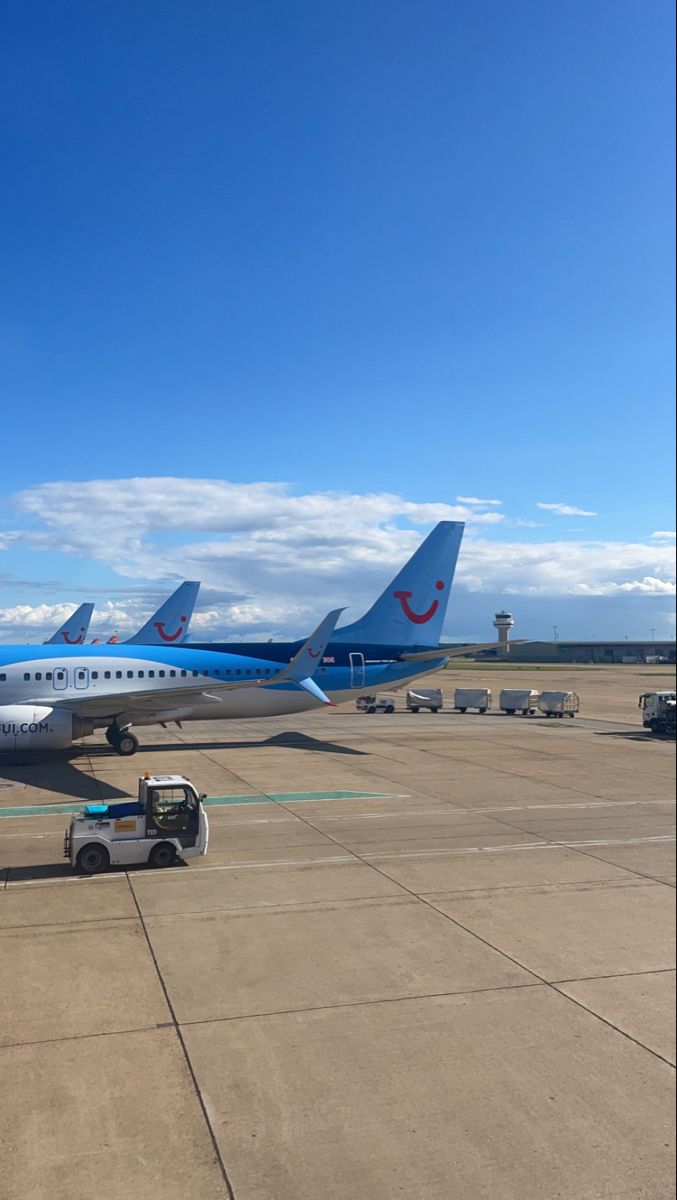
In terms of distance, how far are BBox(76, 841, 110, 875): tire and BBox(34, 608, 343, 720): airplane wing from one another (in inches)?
564

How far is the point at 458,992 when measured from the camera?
1233 cm

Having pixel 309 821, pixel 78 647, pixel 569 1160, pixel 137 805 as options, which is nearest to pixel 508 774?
pixel 309 821

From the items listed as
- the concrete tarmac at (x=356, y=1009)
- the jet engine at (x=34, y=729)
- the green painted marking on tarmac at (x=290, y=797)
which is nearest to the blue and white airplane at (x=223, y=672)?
the jet engine at (x=34, y=729)

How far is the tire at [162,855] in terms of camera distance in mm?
19453

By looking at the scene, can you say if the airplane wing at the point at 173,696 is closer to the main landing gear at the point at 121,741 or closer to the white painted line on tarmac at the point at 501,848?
the main landing gear at the point at 121,741

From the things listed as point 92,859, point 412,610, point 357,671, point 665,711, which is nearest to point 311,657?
point 357,671

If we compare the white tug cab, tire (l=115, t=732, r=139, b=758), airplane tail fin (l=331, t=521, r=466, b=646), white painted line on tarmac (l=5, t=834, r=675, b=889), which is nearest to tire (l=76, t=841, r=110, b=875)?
the white tug cab

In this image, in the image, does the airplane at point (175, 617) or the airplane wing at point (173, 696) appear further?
the airplane at point (175, 617)

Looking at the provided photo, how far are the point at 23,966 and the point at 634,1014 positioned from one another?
9.63 metres

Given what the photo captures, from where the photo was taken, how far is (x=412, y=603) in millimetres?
45469

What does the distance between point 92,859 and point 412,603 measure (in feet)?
94.9

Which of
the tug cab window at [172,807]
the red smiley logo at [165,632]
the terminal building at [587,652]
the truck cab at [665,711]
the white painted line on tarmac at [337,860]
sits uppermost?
the red smiley logo at [165,632]

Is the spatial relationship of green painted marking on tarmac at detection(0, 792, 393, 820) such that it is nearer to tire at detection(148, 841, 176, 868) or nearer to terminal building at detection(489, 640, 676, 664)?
tire at detection(148, 841, 176, 868)

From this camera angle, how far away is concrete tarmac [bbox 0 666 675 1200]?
7965mm
